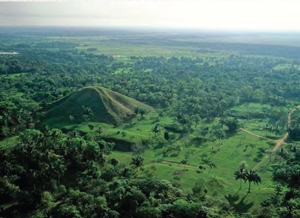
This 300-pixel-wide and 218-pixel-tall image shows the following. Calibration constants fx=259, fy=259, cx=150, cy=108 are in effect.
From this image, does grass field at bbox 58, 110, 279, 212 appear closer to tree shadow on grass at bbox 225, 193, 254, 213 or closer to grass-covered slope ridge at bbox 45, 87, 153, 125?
tree shadow on grass at bbox 225, 193, 254, 213

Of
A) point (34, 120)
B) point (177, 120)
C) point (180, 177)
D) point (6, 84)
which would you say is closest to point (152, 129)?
point (177, 120)

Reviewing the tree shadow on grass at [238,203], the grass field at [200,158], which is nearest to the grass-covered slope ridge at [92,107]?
the grass field at [200,158]

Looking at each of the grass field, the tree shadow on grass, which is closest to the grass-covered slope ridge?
the grass field

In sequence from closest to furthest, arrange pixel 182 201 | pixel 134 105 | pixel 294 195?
pixel 182 201 → pixel 294 195 → pixel 134 105

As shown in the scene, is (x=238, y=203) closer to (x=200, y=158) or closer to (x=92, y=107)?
(x=200, y=158)

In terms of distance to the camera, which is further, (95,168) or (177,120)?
(177,120)

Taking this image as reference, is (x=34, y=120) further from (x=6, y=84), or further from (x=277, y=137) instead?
(x=277, y=137)

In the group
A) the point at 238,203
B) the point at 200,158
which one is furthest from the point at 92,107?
the point at 238,203
